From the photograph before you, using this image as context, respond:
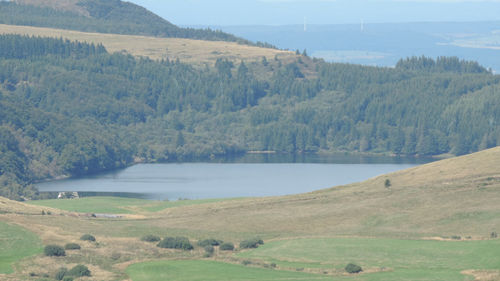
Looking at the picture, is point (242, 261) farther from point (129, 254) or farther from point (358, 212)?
point (358, 212)

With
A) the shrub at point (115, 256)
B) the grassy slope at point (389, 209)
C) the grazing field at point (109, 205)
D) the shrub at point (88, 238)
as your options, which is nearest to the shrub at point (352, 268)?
the grassy slope at point (389, 209)

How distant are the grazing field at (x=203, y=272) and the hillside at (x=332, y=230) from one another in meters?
0.09

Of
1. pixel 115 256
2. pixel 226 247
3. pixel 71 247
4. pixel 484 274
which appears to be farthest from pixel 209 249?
pixel 484 274

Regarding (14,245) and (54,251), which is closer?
(54,251)

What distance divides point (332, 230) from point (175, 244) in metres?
14.6

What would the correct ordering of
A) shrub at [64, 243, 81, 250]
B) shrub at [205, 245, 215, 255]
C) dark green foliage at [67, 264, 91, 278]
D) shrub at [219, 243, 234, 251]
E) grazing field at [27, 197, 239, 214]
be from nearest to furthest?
dark green foliage at [67, 264, 91, 278]
shrub at [64, 243, 81, 250]
shrub at [205, 245, 215, 255]
shrub at [219, 243, 234, 251]
grazing field at [27, 197, 239, 214]

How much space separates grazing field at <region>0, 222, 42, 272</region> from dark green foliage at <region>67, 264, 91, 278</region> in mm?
3960

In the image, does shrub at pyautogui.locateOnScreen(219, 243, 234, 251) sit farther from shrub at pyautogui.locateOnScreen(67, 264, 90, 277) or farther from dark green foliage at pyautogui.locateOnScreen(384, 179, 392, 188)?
dark green foliage at pyautogui.locateOnScreen(384, 179, 392, 188)

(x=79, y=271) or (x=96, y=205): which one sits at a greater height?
(x=79, y=271)

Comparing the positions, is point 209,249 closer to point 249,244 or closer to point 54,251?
point 249,244

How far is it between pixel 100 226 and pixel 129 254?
18375mm

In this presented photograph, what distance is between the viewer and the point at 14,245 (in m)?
77.3

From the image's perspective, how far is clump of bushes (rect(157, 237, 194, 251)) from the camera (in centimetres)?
7938

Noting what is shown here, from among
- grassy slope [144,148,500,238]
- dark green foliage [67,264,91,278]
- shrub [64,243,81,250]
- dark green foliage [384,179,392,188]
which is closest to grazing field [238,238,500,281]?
grassy slope [144,148,500,238]
